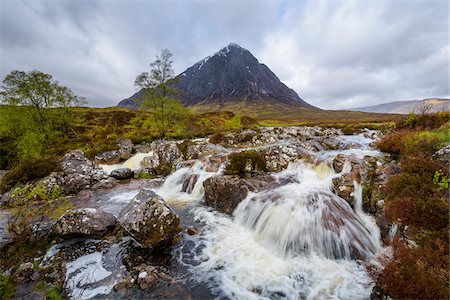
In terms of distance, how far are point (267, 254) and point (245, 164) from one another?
6.58 metres

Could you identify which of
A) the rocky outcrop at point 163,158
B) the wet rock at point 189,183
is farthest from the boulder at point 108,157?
the wet rock at point 189,183

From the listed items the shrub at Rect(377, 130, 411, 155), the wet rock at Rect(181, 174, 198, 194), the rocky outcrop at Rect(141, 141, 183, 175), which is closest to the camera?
the shrub at Rect(377, 130, 411, 155)

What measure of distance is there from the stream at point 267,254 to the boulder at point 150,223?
71 centimetres

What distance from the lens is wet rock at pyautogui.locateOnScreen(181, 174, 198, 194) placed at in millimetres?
15166

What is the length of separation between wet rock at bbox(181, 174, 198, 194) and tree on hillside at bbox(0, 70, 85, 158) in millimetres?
23587

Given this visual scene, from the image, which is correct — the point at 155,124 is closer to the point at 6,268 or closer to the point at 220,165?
the point at 220,165

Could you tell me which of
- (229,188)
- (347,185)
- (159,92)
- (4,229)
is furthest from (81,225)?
(159,92)

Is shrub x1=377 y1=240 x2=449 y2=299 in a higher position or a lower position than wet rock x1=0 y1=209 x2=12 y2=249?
higher

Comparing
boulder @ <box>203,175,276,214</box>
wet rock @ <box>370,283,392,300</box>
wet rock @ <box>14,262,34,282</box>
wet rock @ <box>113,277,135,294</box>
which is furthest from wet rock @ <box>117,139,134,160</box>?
wet rock @ <box>370,283,392,300</box>

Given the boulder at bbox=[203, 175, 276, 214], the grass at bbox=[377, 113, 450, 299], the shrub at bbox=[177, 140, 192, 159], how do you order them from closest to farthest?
the grass at bbox=[377, 113, 450, 299], the boulder at bbox=[203, 175, 276, 214], the shrub at bbox=[177, 140, 192, 159]

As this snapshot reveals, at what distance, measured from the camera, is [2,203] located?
13.2 m

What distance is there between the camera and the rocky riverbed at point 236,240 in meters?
6.37

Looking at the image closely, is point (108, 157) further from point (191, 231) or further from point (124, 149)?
point (191, 231)

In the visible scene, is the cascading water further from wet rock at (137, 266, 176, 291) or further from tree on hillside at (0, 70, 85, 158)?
tree on hillside at (0, 70, 85, 158)
